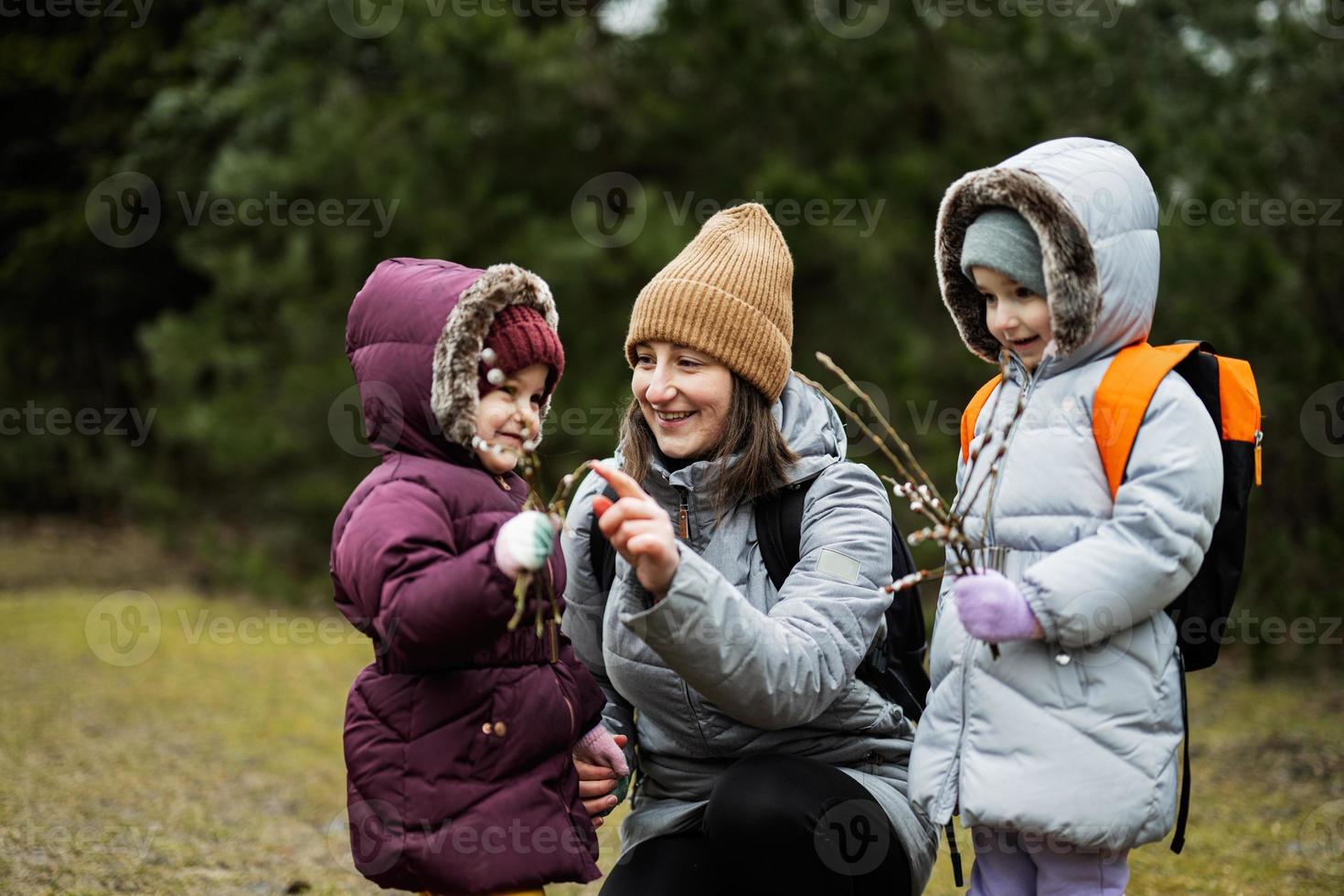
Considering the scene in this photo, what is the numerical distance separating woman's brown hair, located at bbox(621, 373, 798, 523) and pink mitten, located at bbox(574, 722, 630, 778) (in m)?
0.47

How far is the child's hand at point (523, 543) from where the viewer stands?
6.54 feet

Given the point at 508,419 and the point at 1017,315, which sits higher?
the point at 1017,315

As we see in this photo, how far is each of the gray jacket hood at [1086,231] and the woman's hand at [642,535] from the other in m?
0.73

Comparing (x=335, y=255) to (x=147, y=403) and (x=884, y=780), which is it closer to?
(x=147, y=403)

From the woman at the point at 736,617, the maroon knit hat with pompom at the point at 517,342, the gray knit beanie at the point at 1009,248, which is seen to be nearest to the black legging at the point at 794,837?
the woman at the point at 736,617

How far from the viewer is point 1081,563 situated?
2.09 metres

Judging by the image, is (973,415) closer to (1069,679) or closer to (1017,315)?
(1017,315)

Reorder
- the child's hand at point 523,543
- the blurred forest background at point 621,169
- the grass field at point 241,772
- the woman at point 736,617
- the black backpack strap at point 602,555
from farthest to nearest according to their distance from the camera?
the blurred forest background at point 621,169 < the grass field at point 241,772 < the black backpack strap at point 602,555 < the woman at point 736,617 < the child's hand at point 523,543

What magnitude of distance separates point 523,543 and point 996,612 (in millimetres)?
749

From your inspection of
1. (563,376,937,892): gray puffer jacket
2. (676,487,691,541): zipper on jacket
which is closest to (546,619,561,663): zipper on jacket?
(563,376,937,892): gray puffer jacket

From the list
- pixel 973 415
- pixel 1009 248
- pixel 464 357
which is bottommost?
pixel 973 415

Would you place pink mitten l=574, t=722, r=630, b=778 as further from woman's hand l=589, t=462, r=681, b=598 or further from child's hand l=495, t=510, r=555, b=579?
child's hand l=495, t=510, r=555, b=579

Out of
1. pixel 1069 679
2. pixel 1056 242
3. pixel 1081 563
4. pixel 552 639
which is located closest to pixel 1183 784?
pixel 1069 679

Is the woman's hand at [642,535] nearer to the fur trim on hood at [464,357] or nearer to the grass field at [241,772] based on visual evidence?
the fur trim on hood at [464,357]
